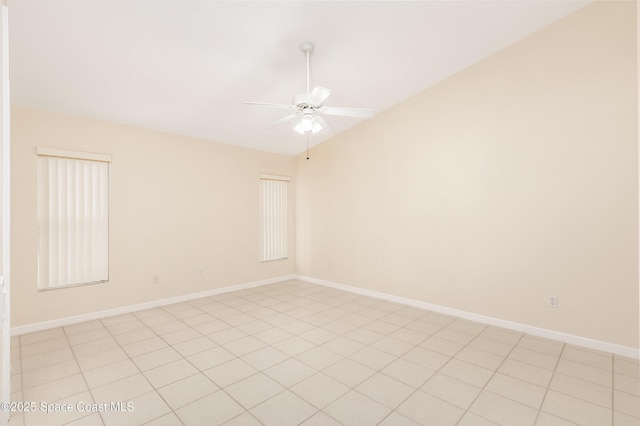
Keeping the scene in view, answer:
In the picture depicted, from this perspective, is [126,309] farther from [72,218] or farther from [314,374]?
[314,374]

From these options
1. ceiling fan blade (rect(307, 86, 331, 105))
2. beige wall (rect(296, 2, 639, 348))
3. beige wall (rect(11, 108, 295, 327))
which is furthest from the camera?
beige wall (rect(11, 108, 295, 327))

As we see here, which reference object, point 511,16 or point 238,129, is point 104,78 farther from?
point 511,16

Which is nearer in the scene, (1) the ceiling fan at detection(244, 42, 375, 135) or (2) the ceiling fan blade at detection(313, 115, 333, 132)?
(1) the ceiling fan at detection(244, 42, 375, 135)

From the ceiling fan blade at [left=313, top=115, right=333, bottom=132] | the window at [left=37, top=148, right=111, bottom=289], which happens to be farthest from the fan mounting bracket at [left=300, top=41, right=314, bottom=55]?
the window at [left=37, top=148, right=111, bottom=289]

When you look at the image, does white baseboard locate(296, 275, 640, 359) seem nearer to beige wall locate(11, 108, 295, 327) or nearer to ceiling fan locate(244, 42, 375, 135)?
beige wall locate(11, 108, 295, 327)

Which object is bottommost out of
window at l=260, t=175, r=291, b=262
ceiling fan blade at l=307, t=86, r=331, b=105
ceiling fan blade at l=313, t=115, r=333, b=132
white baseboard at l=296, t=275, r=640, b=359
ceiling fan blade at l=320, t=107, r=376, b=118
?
white baseboard at l=296, t=275, r=640, b=359

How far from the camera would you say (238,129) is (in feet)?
15.5

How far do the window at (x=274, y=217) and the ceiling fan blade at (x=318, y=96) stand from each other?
3.39 meters

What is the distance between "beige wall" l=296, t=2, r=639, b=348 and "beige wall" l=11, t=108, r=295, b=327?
2256 mm

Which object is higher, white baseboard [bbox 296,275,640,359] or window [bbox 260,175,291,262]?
window [bbox 260,175,291,262]

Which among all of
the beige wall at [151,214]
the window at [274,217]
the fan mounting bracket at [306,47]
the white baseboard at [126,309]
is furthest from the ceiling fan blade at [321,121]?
the white baseboard at [126,309]

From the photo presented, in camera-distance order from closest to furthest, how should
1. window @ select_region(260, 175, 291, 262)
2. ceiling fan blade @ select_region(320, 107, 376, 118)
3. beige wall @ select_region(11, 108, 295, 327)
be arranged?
ceiling fan blade @ select_region(320, 107, 376, 118) < beige wall @ select_region(11, 108, 295, 327) < window @ select_region(260, 175, 291, 262)

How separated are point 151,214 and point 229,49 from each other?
2728mm

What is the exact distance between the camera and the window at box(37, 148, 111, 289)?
360cm
